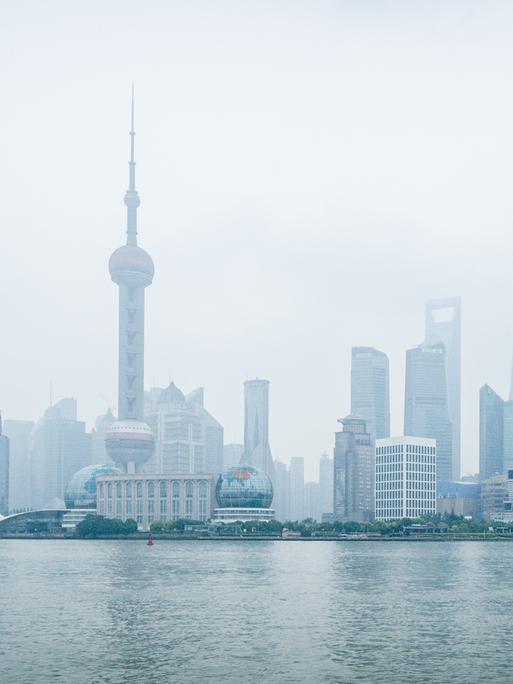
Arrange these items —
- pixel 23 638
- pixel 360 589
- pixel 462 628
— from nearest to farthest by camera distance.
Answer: pixel 23 638
pixel 462 628
pixel 360 589

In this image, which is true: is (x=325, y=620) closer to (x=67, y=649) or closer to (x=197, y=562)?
(x=67, y=649)

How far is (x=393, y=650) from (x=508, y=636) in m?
11.2

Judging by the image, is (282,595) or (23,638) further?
(282,595)

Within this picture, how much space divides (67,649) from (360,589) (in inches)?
1890

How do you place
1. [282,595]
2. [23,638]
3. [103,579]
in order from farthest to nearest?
[103,579], [282,595], [23,638]

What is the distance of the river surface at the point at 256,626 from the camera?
61.8 metres

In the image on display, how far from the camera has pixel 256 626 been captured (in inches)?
3140

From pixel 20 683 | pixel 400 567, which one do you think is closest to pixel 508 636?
pixel 20 683

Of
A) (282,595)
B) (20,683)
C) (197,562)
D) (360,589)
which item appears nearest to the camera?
(20,683)

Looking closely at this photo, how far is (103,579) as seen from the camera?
12306 centimetres

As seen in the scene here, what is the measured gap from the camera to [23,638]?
7375cm

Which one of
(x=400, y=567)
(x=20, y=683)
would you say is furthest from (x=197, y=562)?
(x=20, y=683)

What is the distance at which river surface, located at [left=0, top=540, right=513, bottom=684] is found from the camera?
6184cm

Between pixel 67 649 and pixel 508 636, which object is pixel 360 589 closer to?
pixel 508 636
